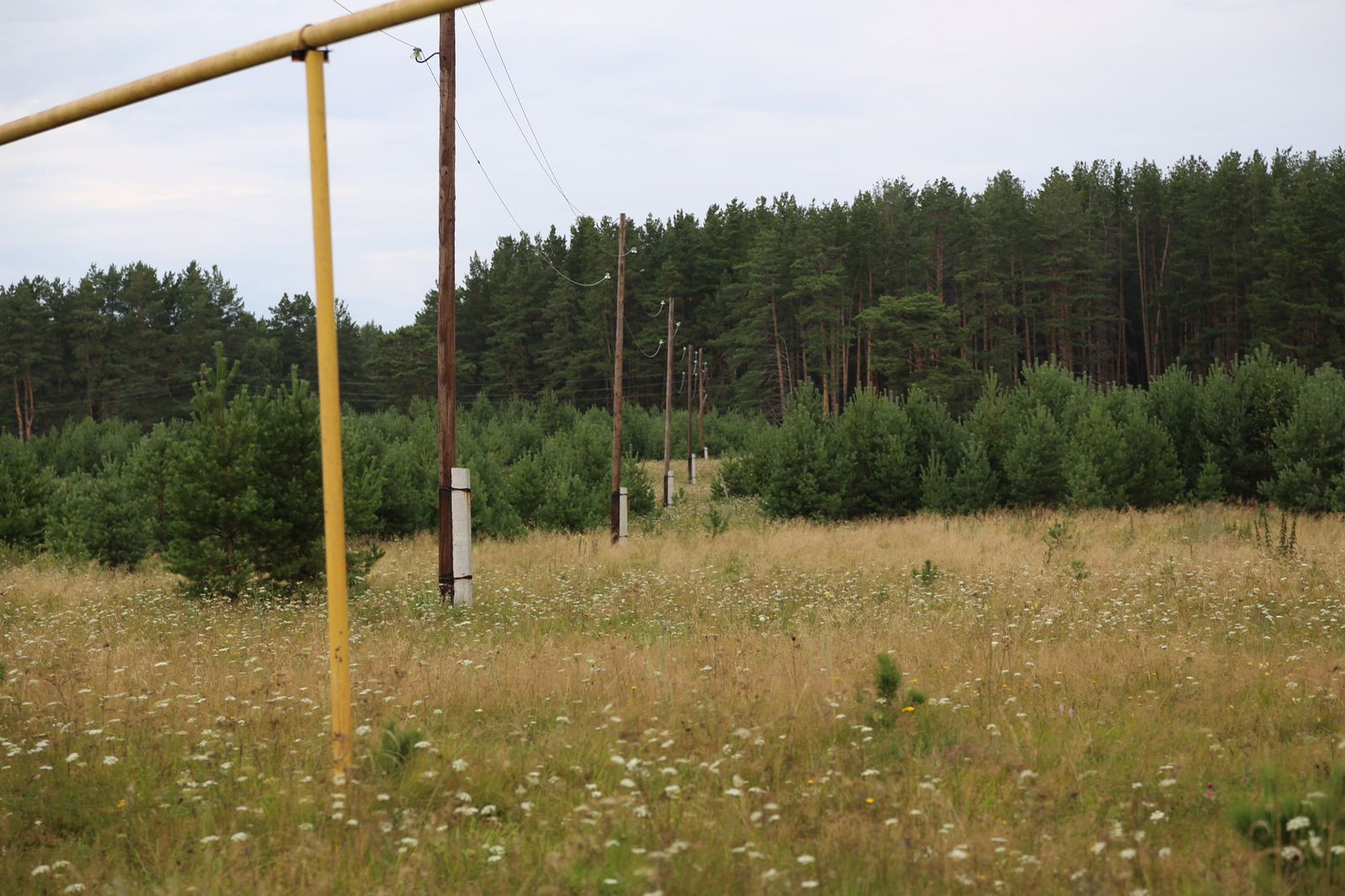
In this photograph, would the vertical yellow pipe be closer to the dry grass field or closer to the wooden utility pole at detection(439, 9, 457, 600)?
the dry grass field

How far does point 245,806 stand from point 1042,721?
4926mm

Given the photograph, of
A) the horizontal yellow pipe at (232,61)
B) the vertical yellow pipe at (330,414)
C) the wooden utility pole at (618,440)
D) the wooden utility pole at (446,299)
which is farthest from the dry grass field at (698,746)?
the wooden utility pole at (618,440)

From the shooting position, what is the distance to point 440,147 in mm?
13742

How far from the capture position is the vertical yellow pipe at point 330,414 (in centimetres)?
568

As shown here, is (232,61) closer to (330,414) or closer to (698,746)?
(330,414)

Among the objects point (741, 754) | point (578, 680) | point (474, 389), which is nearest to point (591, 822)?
point (741, 754)

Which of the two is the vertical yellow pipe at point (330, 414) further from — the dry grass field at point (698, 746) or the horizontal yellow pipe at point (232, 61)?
the dry grass field at point (698, 746)

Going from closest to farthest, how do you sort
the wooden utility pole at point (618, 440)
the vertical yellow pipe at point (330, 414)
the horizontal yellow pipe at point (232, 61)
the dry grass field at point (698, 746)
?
the dry grass field at point (698, 746) → the horizontal yellow pipe at point (232, 61) → the vertical yellow pipe at point (330, 414) → the wooden utility pole at point (618, 440)

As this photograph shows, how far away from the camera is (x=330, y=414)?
5.66 meters

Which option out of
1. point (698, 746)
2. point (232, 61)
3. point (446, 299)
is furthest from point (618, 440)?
point (232, 61)

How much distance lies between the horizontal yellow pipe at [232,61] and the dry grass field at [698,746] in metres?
3.83

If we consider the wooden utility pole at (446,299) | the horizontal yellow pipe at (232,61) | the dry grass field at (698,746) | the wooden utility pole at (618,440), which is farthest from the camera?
the wooden utility pole at (618,440)

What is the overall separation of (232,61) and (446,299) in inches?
308

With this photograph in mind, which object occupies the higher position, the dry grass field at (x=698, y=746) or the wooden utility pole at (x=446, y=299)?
the wooden utility pole at (x=446, y=299)
